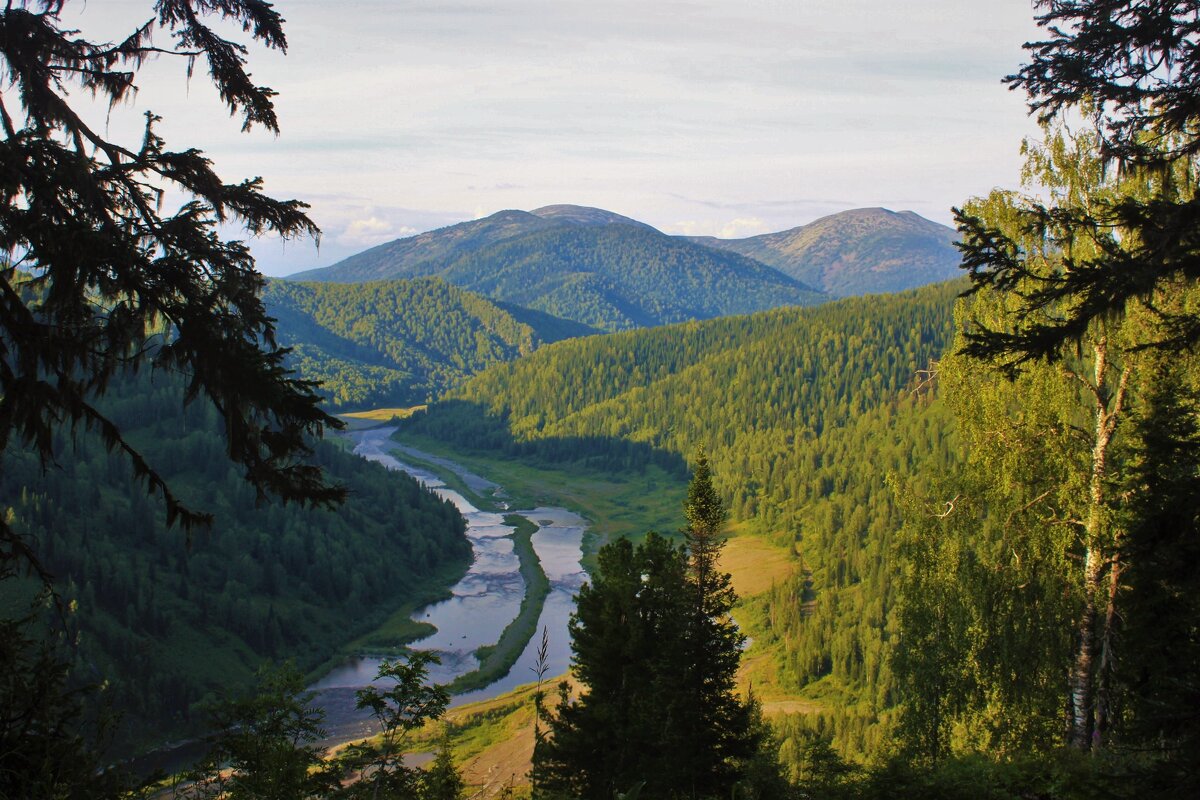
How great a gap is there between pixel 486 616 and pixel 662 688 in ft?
236

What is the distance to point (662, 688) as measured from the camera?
74.5 feet

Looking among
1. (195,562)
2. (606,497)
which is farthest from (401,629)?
(606,497)

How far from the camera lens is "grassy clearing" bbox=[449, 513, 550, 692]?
73.7m

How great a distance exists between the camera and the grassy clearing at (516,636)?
242 ft

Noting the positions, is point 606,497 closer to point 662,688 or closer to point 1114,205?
point 662,688

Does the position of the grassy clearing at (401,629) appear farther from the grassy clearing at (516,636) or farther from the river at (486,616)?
the grassy clearing at (516,636)

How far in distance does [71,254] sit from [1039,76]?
12978mm

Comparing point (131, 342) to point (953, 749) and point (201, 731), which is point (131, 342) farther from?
point (201, 731)

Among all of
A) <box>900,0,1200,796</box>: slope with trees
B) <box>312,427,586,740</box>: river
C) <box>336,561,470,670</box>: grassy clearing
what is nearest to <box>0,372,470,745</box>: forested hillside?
<box>336,561,470,670</box>: grassy clearing

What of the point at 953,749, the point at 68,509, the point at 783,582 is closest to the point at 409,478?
the point at 68,509

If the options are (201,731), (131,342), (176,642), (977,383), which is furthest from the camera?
(176,642)

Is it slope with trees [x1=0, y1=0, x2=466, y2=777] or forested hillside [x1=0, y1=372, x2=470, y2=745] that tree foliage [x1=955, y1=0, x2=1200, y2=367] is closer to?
slope with trees [x1=0, y1=0, x2=466, y2=777]

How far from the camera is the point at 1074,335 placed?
10.1 m

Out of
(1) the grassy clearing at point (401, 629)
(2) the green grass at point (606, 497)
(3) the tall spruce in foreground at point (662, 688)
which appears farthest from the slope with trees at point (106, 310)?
(2) the green grass at point (606, 497)
